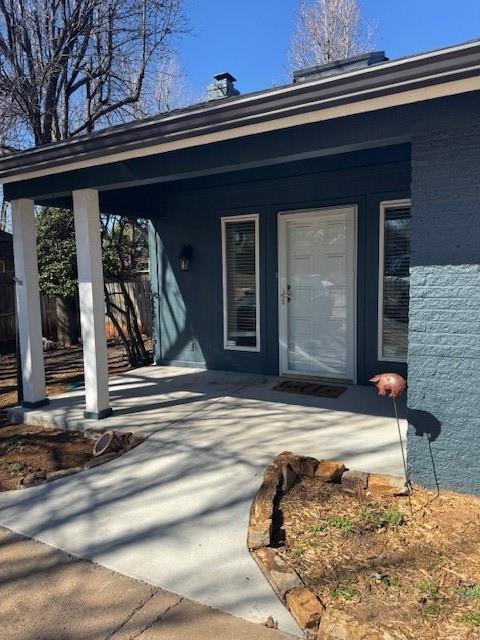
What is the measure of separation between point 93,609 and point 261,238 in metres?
4.48

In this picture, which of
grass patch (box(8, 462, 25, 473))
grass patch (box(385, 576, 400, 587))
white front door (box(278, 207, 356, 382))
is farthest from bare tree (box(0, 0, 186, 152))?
grass patch (box(385, 576, 400, 587))

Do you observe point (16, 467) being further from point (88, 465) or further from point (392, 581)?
point (392, 581)

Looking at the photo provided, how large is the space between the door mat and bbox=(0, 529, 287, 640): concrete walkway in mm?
3105

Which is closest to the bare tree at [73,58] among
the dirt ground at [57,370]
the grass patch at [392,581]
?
the dirt ground at [57,370]

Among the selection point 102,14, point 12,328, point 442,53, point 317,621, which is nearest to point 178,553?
point 317,621

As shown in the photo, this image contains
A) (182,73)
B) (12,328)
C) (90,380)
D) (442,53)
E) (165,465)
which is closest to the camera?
(442,53)

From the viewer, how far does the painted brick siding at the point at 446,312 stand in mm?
2631

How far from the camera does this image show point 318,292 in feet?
17.9

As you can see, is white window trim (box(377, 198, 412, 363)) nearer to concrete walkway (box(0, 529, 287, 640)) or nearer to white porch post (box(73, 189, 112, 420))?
white porch post (box(73, 189, 112, 420))

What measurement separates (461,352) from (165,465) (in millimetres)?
2130

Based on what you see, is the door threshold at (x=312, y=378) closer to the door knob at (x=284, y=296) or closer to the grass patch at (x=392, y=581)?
the door knob at (x=284, y=296)

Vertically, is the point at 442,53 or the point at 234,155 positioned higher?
the point at 442,53

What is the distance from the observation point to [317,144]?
304 cm

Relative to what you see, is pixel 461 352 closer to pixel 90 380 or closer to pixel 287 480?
pixel 287 480
